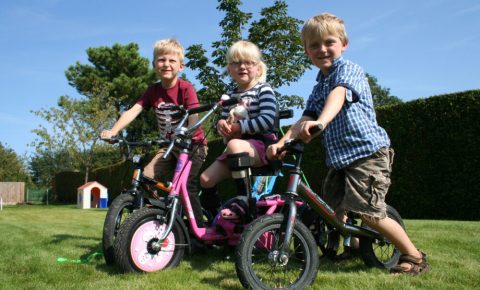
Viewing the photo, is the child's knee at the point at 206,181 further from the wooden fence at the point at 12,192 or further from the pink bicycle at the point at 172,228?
the wooden fence at the point at 12,192

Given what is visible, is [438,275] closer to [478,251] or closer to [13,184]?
[478,251]

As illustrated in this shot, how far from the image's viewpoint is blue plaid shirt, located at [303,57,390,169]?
2.91 meters

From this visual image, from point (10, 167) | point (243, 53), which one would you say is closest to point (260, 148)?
point (243, 53)

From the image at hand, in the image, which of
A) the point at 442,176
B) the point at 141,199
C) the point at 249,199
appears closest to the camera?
the point at 249,199

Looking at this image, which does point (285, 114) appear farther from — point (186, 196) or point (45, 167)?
point (45, 167)

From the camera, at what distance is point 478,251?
3.83 meters

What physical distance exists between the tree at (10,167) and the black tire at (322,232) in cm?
4937

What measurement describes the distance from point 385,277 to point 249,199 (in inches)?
41.6

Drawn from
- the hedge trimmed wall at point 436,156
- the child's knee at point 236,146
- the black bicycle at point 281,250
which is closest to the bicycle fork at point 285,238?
the black bicycle at point 281,250

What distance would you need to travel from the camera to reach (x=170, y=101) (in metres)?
4.23

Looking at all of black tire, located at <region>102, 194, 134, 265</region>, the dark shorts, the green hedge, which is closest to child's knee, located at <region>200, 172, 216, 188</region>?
the dark shorts

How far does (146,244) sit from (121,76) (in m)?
34.2

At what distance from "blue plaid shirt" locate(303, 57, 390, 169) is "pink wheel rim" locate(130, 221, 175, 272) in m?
1.26

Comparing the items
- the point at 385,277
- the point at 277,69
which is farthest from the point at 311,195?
the point at 277,69
